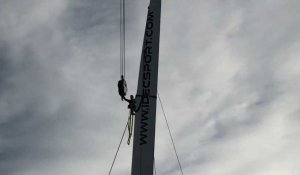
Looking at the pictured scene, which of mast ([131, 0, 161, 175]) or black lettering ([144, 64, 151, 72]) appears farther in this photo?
black lettering ([144, 64, 151, 72])

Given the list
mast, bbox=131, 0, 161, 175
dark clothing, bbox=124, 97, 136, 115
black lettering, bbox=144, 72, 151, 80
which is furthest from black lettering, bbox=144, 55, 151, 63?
dark clothing, bbox=124, 97, 136, 115

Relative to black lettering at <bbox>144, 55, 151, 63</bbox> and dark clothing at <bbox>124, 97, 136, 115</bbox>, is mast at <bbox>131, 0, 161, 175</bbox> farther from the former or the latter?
dark clothing at <bbox>124, 97, 136, 115</bbox>

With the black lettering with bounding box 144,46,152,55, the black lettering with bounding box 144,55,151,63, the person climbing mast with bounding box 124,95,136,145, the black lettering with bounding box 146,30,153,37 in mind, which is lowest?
the person climbing mast with bounding box 124,95,136,145

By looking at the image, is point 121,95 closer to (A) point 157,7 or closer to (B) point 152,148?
(B) point 152,148

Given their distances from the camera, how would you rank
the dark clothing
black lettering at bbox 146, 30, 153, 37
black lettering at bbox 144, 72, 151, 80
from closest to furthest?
the dark clothing, black lettering at bbox 144, 72, 151, 80, black lettering at bbox 146, 30, 153, 37

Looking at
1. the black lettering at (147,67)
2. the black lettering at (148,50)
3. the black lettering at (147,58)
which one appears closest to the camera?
the black lettering at (147,67)

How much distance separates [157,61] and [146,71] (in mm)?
710

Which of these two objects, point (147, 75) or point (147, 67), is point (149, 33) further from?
point (147, 75)

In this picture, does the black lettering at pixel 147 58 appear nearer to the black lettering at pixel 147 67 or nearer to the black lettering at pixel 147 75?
the black lettering at pixel 147 67

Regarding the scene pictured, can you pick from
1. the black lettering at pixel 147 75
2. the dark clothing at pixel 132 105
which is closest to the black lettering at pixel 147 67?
the black lettering at pixel 147 75

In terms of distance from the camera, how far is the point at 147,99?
2052cm

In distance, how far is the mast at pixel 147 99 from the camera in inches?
757

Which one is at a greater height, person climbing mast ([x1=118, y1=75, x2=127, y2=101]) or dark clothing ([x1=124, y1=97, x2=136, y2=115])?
person climbing mast ([x1=118, y1=75, x2=127, y2=101])

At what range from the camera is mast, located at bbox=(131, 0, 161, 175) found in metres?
19.2
